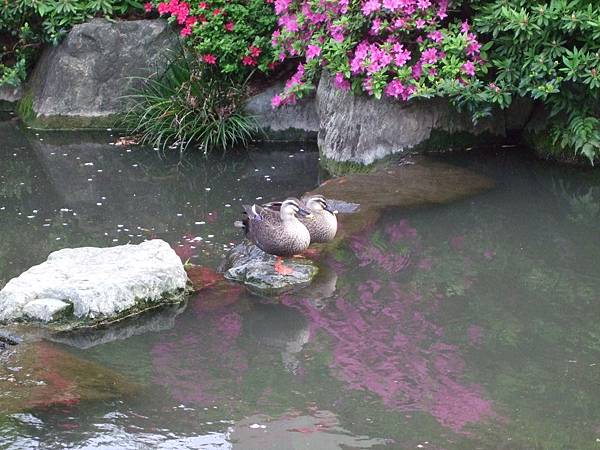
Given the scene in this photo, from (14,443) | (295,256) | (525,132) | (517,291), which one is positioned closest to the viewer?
(14,443)

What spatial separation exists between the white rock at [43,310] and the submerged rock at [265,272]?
53.9 inches

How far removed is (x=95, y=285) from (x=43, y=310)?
372 mm

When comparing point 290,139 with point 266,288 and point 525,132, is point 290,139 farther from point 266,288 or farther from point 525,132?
point 266,288

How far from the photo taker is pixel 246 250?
25.3 feet

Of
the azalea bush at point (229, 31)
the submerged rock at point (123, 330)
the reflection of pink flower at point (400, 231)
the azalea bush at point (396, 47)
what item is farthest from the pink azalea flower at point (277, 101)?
the submerged rock at point (123, 330)

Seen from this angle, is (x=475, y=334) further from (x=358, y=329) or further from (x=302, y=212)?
(x=302, y=212)

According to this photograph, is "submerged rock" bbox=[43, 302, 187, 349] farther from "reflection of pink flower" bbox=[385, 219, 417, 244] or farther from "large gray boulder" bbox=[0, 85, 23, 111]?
"large gray boulder" bbox=[0, 85, 23, 111]

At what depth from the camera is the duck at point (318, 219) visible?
749cm

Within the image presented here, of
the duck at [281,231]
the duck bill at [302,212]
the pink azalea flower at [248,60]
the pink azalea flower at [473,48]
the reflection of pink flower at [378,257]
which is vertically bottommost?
the reflection of pink flower at [378,257]

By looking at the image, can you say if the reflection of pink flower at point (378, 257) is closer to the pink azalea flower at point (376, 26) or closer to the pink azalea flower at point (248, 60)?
the pink azalea flower at point (376, 26)

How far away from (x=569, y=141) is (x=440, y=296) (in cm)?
316

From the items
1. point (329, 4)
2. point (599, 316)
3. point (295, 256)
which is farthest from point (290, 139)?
point (599, 316)

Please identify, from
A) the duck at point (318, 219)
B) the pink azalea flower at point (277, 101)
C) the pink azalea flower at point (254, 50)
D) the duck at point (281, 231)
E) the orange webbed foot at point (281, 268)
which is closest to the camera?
the duck at point (281, 231)

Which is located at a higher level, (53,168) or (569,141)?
(569,141)
